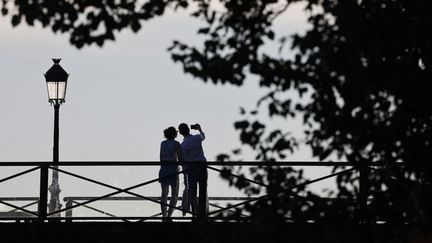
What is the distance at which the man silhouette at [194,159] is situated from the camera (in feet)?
68.5

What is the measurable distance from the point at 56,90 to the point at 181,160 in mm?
6304

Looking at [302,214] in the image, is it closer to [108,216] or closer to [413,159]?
[413,159]

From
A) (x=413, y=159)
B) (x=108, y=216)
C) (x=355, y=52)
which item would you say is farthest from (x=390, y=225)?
(x=108, y=216)

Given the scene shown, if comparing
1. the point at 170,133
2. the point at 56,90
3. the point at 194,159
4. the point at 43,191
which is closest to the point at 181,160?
the point at 194,159

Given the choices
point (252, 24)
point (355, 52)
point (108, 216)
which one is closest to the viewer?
point (355, 52)

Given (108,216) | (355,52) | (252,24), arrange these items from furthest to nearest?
(108,216), (252,24), (355,52)

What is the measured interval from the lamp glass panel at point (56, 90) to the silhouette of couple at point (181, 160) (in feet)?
17.8

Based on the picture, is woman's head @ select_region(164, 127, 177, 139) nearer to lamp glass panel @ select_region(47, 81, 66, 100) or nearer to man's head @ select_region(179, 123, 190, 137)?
man's head @ select_region(179, 123, 190, 137)

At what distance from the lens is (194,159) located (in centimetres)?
2200

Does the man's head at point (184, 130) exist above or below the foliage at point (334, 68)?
above

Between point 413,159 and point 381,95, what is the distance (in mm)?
689

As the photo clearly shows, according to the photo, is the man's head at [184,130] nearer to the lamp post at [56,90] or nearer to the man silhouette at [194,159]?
the man silhouette at [194,159]

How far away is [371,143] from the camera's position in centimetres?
1283

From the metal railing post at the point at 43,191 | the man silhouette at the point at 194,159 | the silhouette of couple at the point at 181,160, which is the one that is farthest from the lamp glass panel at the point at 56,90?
the metal railing post at the point at 43,191
